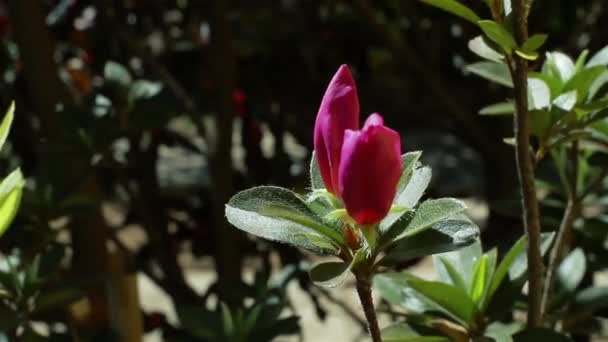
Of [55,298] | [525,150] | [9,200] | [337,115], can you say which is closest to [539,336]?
[525,150]

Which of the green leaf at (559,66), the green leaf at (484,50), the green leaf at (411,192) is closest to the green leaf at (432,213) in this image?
the green leaf at (411,192)

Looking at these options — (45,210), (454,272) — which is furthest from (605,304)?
(45,210)

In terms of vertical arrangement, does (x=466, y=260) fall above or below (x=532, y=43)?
below

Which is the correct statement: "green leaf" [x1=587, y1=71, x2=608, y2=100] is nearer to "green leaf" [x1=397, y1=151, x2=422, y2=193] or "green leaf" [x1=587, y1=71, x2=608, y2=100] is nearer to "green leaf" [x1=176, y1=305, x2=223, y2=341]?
"green leaf" [x1=397, y1=151, x2=422, y2=193]

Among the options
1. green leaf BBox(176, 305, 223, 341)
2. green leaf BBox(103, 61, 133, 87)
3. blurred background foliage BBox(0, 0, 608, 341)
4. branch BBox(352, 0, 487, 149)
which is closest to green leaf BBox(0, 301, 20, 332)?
blurred background foliage BBox(0, 0, 608, 341)

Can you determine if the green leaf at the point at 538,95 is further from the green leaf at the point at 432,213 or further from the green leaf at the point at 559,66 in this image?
the green leaf at the point at 432,213

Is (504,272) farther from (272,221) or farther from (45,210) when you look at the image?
(45,210)

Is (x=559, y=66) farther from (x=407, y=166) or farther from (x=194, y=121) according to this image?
(x=194, y=121)
